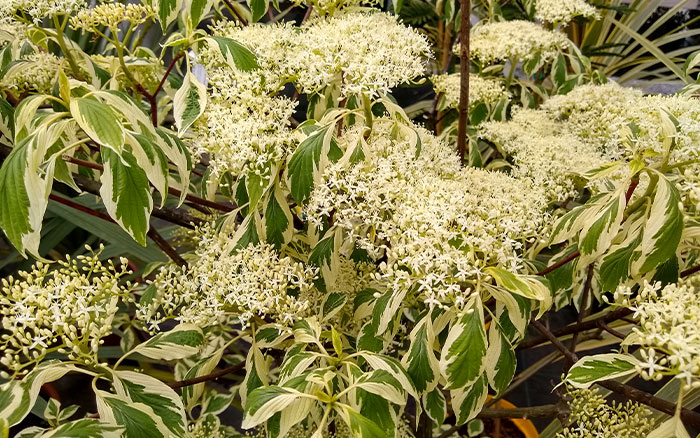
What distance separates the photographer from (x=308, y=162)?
2.11 ft

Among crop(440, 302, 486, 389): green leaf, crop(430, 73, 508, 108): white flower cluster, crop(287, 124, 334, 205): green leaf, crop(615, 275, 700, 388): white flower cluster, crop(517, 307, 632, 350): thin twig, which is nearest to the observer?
crop(615, 275, 700, 388): white flower cluster

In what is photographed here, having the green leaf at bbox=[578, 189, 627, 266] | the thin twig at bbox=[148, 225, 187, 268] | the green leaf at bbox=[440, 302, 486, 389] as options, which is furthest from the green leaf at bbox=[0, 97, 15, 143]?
the green leaf at bbox=[578, 189, 627, 266]

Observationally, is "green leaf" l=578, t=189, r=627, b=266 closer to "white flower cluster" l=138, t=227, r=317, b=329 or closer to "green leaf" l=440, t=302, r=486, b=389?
"green leaf" l=440, t=302, r=486, b=389

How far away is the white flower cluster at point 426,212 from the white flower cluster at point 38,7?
17.4 inches

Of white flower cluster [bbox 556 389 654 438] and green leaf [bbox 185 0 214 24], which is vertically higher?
green leaf [bbox 185 0 214 24]

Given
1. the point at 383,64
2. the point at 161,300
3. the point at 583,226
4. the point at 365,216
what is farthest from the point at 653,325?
the point at 161,300

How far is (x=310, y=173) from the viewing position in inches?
25.5

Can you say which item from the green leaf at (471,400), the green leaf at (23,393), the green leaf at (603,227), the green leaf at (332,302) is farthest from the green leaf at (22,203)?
the green leaf at (603,227)

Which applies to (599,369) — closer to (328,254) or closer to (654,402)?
(654,402)

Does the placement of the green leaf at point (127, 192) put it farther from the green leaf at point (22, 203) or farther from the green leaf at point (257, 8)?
A: the green leaf at point (257, 8)

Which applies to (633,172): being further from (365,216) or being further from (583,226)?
(365,216)

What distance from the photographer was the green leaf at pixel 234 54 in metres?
0.67

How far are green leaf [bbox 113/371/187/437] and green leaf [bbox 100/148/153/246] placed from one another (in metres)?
0.16

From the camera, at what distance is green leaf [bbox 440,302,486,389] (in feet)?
1.78
